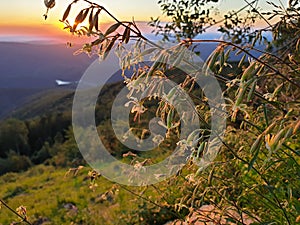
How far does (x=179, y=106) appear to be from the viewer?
1.24 meters

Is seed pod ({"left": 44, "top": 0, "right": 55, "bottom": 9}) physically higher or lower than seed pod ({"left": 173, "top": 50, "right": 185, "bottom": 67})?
higher

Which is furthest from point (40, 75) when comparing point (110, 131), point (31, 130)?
point (110, 131)

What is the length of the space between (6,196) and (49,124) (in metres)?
20.4

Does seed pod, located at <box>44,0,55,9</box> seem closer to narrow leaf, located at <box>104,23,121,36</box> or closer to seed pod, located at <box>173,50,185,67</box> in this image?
narrow leaf, located at <box>104,23,121,36</box>

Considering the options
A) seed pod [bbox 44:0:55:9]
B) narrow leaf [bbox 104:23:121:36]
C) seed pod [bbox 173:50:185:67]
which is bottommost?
seed pod [bbox 173:50:185:67]

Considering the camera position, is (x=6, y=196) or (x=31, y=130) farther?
(x=31, y=130)

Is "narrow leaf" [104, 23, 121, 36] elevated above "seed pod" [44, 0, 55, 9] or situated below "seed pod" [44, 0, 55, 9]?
below

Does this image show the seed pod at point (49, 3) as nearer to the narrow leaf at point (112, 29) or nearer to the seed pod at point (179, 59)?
the narrow leaf at point (112, 29)

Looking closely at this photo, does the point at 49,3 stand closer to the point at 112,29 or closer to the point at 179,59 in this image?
the point at 112,29

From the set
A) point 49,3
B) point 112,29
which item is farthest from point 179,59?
point 49,3

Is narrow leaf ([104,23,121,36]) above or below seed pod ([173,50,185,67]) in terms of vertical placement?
above

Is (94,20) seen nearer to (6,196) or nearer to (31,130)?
(6,196)

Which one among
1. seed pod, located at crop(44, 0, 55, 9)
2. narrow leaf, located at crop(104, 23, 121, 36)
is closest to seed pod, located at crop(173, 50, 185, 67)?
narrow leaf, located at crop(104, 23, 121, 36)

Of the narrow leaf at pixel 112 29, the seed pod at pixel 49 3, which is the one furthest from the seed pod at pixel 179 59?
the seed pod at pixel 49 3
